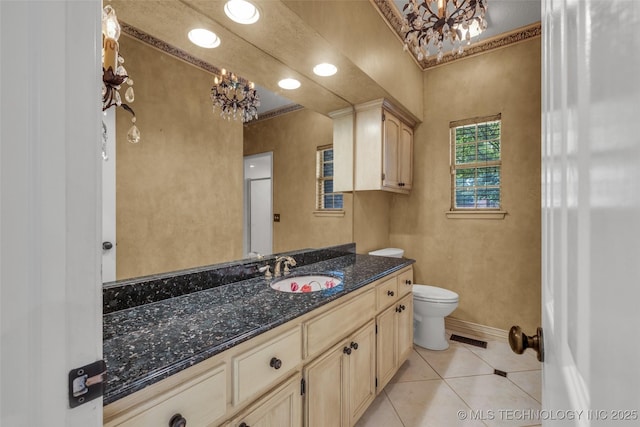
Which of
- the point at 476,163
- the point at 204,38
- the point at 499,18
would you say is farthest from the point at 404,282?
the point at 499,18

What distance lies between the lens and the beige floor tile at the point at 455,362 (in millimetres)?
2262

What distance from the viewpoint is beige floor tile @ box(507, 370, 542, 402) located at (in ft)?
6.57

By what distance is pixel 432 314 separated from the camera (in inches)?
101

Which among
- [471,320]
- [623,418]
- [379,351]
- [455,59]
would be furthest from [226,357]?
[455,59]

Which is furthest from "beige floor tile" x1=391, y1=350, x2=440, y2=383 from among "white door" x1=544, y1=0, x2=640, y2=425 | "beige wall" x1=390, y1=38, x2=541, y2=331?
"white door" x1=544, y1=0, x2=640, y2=425

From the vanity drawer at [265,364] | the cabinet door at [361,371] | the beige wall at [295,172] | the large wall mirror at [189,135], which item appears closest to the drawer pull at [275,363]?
the vanity drawer at [265,364]

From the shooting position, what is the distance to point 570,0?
1.30 feet

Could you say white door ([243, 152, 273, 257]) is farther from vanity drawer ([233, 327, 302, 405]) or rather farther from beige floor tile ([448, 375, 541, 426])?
beige floor tile ([448, 375, 541, 426])

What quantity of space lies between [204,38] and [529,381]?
3.24 m

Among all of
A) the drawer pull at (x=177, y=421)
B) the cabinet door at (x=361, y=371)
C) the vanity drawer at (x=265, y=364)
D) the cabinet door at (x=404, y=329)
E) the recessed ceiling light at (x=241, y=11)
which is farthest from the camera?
the cabinet door at (x=404, y=329)

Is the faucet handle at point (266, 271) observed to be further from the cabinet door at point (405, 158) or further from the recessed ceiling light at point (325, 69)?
the cabinet door at point (405, 158)

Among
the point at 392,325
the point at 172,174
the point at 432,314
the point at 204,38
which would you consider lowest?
the point at 432,314

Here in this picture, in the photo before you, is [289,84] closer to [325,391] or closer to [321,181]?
[321,181]

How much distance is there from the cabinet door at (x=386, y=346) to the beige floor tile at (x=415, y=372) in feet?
0.86
